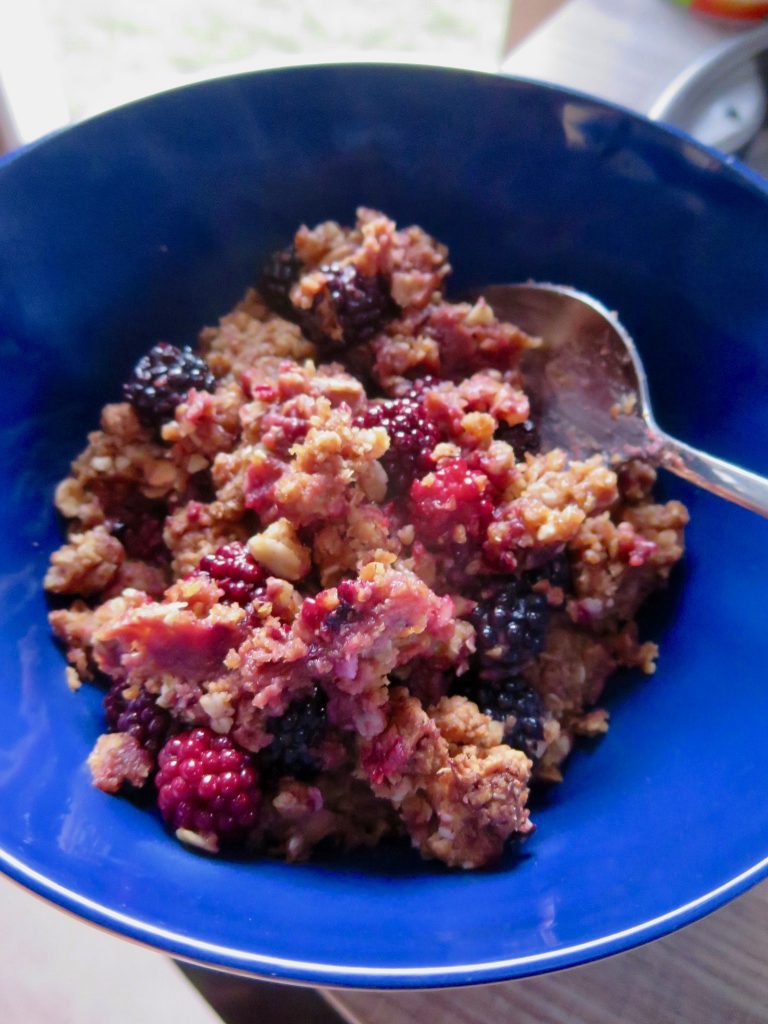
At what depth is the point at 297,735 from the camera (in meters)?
1.02

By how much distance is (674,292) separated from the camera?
1307mm

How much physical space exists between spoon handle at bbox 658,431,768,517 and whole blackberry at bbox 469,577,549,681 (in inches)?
10.9

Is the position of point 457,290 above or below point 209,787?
above

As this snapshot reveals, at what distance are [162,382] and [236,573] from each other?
345 mm

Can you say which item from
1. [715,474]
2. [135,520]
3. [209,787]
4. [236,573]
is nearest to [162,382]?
[135,520]

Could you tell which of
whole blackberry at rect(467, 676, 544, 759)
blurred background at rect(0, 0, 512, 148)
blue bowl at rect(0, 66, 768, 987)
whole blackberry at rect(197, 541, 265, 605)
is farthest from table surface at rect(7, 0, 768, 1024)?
blurred background at rect(0, 0, 512, 148)

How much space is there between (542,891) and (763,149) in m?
1.43

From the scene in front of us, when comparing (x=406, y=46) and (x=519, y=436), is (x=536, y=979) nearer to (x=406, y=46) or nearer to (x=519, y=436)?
(x=519, y=436)

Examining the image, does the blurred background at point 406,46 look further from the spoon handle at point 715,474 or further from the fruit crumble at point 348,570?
the spoon handle at point 715,474

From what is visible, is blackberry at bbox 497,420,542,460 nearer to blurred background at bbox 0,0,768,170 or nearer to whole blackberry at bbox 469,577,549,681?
whole blackberry at bbox 469,577,549,681

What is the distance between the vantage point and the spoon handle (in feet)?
3.60

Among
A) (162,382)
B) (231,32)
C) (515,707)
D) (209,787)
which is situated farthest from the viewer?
(231,32)

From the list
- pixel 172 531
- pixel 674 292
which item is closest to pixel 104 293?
pixel 172 531

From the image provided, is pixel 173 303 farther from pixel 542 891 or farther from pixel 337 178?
pixel 542 891
